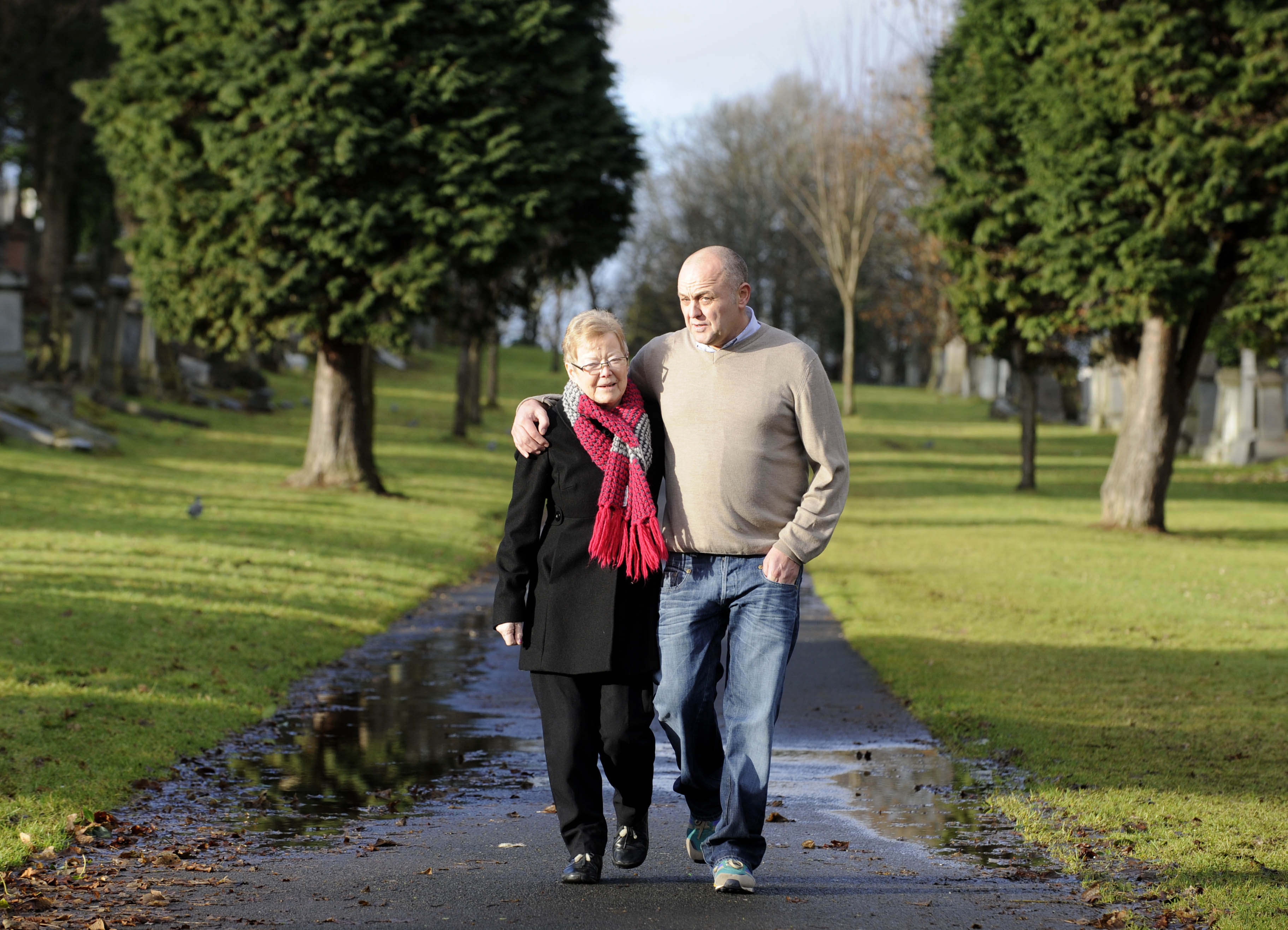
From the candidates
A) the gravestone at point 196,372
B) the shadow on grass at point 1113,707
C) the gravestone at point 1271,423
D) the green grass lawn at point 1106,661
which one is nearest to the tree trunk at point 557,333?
the gravestone at point 196,372

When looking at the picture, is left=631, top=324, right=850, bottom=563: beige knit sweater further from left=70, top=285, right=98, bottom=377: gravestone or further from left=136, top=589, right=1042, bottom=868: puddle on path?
left=70, top=285, right=98, bottom=377: gravestone

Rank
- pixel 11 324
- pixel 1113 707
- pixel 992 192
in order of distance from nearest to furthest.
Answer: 1. pixel 1113 707
2. pixel 992 192
3. pixel 11 324

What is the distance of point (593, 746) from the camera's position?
5.04 meters

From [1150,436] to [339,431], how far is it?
12419 mm

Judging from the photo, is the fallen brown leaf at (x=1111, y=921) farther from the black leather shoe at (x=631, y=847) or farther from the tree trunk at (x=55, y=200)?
the tree trunk at (x=55, y=200)

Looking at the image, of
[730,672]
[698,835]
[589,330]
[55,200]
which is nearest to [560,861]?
[698,835]

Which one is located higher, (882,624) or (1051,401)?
(1051,401)

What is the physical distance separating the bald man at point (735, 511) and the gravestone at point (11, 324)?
868 inches

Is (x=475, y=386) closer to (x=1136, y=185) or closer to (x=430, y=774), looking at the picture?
(x=1136, y=185)

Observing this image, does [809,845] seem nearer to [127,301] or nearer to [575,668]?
[575,668]

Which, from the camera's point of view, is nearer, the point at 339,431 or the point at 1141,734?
the point at 1141,734

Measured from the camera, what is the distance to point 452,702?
348 inches

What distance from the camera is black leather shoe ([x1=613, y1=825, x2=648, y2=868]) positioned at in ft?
16.7

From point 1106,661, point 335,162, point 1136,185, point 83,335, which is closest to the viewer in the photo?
point 1106,661
